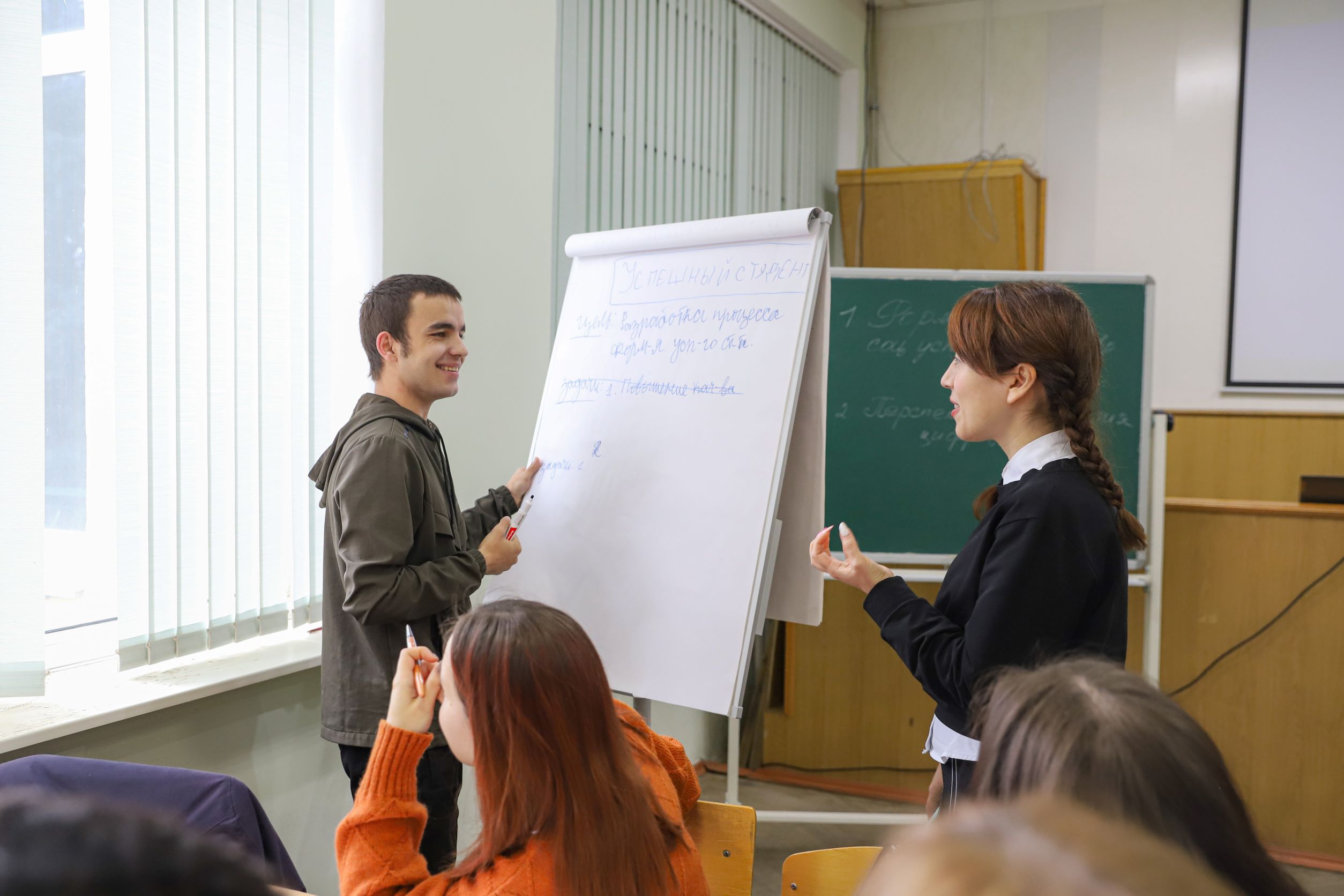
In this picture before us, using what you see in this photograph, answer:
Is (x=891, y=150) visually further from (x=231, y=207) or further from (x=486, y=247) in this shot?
(x=231, y=207)

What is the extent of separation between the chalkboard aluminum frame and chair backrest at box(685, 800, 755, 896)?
1.67 m

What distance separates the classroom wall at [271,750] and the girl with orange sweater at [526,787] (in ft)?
2.84

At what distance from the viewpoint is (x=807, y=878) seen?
1.42m

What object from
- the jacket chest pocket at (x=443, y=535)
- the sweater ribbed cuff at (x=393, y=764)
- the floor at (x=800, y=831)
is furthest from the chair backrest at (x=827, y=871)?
the floor at (x=800, y=831)

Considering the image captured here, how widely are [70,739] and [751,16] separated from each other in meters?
3.33

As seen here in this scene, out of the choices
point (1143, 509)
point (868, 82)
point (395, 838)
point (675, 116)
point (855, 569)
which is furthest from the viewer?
point (868, 82)

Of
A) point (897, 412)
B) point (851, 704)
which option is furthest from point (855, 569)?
point (851, 704)

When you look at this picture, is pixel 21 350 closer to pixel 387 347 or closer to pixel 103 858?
pixel 387 347

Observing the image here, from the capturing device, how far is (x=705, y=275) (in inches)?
85.0

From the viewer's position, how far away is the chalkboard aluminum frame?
9.71ft

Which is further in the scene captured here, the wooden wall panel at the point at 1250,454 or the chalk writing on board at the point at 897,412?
the wooden wall panel at the point at 1250,454

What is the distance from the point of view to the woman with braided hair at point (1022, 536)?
1.33m

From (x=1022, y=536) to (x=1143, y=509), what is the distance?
187 cm

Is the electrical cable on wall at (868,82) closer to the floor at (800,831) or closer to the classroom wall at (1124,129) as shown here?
the classroom wall at (1124,129)
